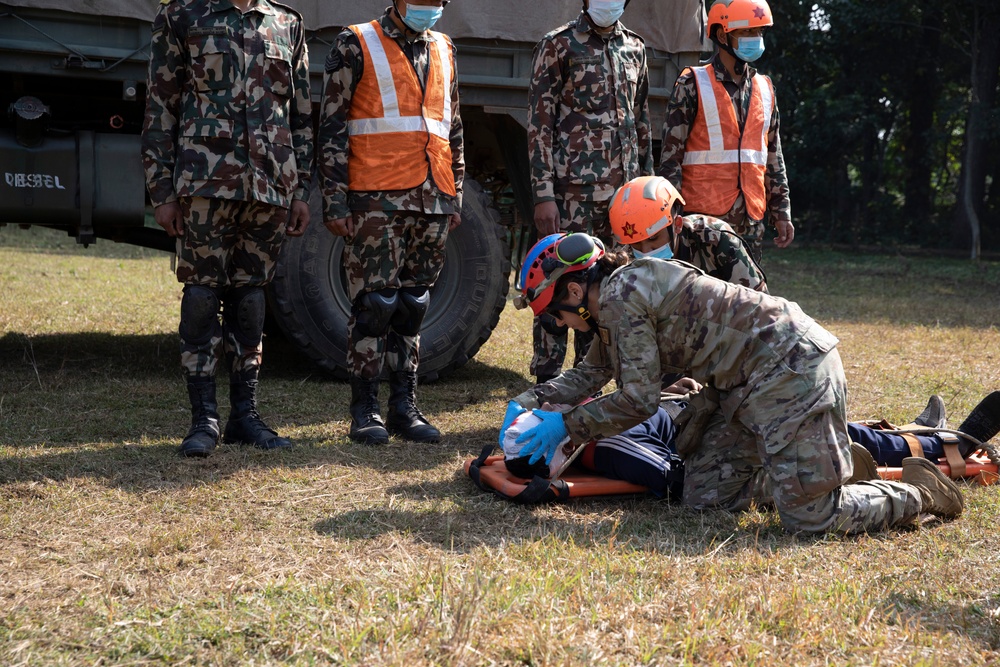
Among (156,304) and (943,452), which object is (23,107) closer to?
(156,304)

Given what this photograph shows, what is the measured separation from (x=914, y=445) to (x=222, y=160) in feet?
10.4

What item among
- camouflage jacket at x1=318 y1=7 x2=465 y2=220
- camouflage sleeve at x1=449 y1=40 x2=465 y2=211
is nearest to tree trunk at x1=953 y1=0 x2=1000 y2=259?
camouflage sleeve at x1=449 y1=40 x2=465 y2=211

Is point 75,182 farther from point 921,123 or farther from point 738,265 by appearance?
point 921,123

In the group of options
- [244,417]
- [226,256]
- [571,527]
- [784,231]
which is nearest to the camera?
[571,527]

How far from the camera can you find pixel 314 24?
18.9 feet

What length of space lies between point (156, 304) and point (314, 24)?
4181 mm

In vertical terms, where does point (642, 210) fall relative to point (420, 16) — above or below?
below

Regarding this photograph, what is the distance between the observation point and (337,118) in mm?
4727

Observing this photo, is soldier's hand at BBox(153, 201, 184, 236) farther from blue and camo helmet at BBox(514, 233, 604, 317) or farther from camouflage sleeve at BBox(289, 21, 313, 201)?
blue and camo helmet at BBox(514, 233, 604, 317)

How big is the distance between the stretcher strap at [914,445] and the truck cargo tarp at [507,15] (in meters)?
2.97

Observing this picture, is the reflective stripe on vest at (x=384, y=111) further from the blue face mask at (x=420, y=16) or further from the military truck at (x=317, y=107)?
the military truck at (x=317, y=107)

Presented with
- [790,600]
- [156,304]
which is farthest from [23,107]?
[790,600]

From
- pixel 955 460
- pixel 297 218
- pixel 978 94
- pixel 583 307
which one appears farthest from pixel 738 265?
pixel 978 94

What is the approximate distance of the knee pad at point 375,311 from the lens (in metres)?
4.80
